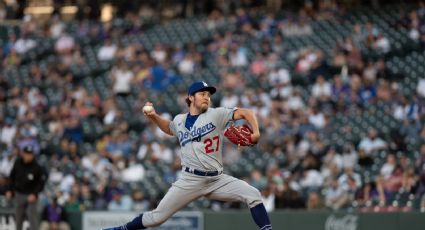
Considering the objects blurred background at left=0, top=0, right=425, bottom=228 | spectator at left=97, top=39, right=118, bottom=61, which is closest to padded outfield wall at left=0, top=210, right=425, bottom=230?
blurred background at left=0, top=0, right=425, bottom=228

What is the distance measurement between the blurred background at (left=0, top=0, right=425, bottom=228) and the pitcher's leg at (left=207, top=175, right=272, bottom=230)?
14.3 ft

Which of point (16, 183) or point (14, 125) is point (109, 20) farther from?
point (16, 183)

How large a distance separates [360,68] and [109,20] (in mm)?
9290

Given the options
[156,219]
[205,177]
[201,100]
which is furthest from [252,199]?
[201,100]

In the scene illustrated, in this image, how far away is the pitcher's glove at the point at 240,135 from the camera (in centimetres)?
820

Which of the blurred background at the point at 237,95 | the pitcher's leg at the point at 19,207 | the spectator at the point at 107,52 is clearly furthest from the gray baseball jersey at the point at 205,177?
the spectator at the point at 107,52

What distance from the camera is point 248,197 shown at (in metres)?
8.50

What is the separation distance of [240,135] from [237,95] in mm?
10318

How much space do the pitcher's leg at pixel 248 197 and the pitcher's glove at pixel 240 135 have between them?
0.51 meters

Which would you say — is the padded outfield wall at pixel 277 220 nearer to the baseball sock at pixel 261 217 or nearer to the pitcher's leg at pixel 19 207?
the pitcher's leg at pixel 19 207

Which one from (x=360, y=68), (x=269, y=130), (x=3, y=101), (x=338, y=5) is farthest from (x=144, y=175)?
(x=338, y=5)

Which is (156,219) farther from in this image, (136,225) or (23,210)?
(23,210)

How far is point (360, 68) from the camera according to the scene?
18172 millimetres

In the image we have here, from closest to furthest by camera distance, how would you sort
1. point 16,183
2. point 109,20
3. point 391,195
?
point 16,183 < point 391,195 < point 109,20
